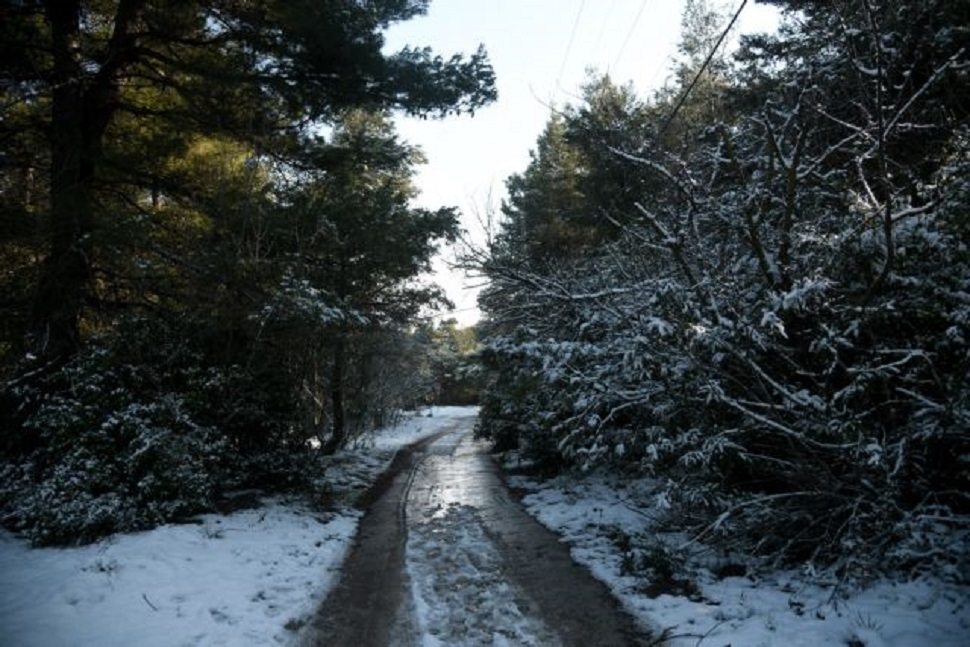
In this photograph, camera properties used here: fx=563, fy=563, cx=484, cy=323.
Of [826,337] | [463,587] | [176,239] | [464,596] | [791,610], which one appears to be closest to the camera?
[791,610]

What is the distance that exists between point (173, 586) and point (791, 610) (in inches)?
235

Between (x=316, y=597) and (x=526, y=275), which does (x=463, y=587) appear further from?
(x=526, y=275)

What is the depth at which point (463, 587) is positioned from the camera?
6359 mm

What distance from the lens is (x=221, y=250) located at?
9266 millimetres

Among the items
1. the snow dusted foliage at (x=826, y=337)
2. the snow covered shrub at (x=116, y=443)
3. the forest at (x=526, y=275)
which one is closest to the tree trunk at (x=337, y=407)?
the forest at (x=526, y=275)

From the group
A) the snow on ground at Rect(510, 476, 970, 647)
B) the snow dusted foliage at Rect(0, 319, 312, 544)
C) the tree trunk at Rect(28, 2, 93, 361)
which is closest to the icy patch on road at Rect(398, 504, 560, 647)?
the snow on ground at Rect(510, 476, 970, 647)

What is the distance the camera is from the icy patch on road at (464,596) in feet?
16.7

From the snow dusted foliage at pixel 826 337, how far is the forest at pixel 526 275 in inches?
1.8

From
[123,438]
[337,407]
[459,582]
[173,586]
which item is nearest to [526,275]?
[459,582]

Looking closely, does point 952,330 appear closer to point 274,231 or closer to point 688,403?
point 688,403

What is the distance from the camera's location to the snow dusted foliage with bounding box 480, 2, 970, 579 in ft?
16.4

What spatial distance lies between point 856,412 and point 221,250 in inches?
359

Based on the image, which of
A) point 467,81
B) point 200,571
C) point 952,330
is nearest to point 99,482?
point 200,571

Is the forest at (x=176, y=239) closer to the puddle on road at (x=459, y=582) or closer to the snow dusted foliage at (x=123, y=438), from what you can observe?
the snow dusted foliage at (x=123, y=438)
